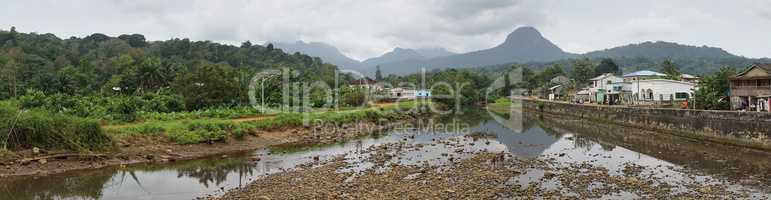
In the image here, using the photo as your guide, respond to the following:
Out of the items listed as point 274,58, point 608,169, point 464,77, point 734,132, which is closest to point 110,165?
point 608,169

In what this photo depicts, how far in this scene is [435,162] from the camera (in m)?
25.8

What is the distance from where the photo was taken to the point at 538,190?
1838 cm

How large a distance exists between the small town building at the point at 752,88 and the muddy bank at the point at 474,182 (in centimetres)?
1703

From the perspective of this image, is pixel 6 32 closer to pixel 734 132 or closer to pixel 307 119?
pixel 307 119

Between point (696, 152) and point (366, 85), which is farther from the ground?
point (366, 85)

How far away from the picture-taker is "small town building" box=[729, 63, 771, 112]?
1315 inches

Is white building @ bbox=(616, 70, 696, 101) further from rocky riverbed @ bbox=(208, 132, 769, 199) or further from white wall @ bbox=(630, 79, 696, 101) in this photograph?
rocky riverbed @ bbox=(208, 132, 769, 199)

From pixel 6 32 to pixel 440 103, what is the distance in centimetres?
9554

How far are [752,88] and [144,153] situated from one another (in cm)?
3971

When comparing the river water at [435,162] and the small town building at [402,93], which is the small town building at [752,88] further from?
the small town building at [402,93]

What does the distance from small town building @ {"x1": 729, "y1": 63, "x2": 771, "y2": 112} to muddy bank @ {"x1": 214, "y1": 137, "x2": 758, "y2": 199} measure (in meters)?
17.0

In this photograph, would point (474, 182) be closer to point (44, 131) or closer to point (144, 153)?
point (144, 153)

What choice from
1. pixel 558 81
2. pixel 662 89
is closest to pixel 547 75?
pixel 558 81

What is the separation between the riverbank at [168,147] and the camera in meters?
22.8
